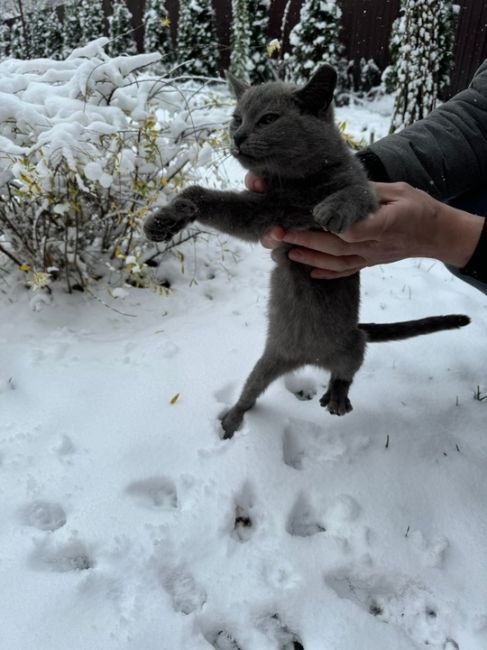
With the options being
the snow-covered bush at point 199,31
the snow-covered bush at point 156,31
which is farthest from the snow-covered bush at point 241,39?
the snow-covered bush at point 156,31

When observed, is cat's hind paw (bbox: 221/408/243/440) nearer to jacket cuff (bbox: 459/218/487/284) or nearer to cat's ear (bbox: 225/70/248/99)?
jacket cuff (bbox: 459/218/487/284)

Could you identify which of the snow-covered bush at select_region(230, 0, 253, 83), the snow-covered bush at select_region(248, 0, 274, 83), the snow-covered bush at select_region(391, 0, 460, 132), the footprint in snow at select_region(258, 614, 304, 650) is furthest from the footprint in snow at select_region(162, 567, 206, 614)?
the snow-covered bush at select_region(248, 0, 274, 83)

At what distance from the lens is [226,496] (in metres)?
1.33

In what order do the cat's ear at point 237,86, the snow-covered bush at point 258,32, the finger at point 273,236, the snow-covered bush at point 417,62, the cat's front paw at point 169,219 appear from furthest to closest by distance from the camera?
1. the snow-covered bush at point 258,32
2. the snow-covered bush at point 417,62
3. the cat's ear at point 237,86
4. the finger at point 273,236
5. the cat's front paw at point 169,219

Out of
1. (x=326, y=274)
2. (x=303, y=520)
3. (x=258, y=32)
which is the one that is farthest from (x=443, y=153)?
(x=258, y=32)

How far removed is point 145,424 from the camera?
5.16 feet

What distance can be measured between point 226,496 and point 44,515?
491mm

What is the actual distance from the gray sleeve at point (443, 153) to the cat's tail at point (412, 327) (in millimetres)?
487

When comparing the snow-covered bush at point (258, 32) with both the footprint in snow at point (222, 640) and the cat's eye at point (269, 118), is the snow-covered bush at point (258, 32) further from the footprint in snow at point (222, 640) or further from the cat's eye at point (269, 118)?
the footprint in snow at point (222, 640)

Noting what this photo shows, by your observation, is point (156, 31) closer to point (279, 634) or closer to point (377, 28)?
point (377, 28)

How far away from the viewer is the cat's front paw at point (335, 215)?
3.57 feet

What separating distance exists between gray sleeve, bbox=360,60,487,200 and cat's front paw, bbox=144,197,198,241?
82 centimetres

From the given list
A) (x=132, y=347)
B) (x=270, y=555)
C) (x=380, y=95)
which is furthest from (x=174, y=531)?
(x=380, y=95)

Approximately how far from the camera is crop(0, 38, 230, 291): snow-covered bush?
5.72 feet
